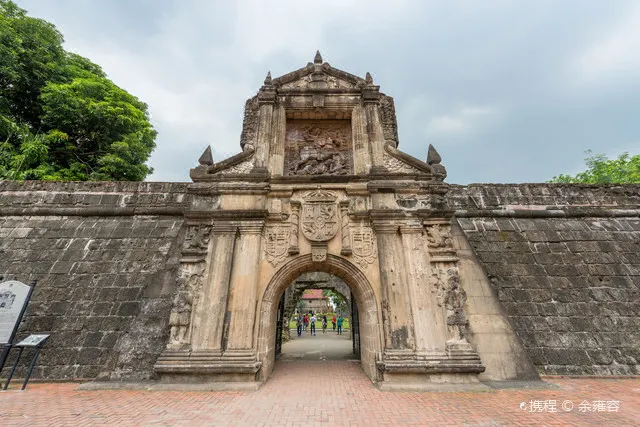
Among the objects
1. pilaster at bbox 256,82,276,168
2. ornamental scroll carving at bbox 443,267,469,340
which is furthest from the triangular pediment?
ornamental scroll carving at bbox 443,267,469,340

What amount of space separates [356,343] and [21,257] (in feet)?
36.1

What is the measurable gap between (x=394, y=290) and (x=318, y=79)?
6881mm

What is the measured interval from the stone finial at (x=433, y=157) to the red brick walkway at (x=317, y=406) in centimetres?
568

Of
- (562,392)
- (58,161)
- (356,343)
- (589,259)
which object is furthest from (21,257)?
(589,259)

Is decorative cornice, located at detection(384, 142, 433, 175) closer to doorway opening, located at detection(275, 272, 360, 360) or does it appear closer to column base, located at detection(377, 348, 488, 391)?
column base, located at detection(377, 348, 488, 391)

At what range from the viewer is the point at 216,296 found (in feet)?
21.2

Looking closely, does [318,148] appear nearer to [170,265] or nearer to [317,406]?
[170,265]

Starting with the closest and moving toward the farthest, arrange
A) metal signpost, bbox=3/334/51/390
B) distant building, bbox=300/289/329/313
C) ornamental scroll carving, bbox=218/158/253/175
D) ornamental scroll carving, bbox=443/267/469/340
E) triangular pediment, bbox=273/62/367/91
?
metal signpost, bbox=3/334/51/390
ornamental scroll carving, bbox=443/267/469/340
ornamental scroll carving, bbox=218/158/253/175
triangular pediment, bbox=273/62/367/91
distant building, bbox=300/289/329/313

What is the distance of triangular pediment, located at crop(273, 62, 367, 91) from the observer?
349 inches

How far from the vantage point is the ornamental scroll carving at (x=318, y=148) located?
8.35 metres

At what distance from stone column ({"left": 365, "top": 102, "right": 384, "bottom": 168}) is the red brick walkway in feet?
18.5

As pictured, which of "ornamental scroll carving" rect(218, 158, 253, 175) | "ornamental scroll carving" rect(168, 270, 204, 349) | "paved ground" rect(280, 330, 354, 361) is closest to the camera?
"ornamental scroll carving" rect(168, 270, 204, 349)

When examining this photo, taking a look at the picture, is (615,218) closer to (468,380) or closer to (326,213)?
(468,380)

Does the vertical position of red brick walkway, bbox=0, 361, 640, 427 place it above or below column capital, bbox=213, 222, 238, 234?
below
